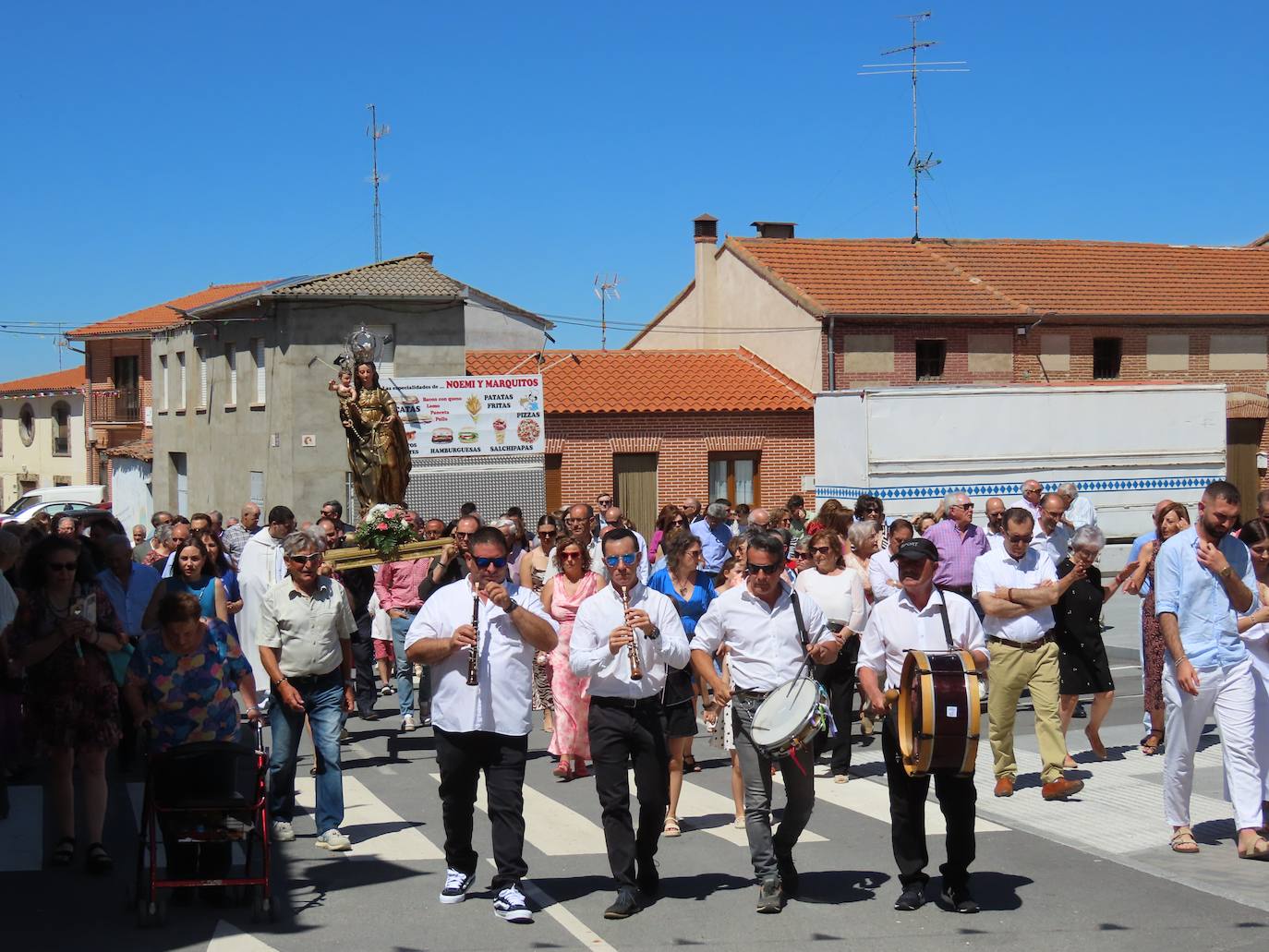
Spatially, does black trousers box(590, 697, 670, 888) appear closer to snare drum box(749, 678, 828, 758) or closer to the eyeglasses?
snare drum box(749, 678, 828, 758)

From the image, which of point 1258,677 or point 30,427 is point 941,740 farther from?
point 30,427

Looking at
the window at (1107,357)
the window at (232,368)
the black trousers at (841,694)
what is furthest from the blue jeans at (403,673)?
the window at (1107,357)

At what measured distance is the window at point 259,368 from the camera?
32.9m

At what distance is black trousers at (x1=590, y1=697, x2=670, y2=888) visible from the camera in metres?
7.20

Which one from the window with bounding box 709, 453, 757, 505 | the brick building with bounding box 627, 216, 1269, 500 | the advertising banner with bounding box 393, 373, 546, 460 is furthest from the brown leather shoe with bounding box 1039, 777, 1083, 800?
the brick building with bounding box 627, 216, 1269, 500

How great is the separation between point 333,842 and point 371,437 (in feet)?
34.9

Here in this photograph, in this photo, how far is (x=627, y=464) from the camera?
3378 cm

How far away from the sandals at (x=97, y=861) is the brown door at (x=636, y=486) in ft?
84.5

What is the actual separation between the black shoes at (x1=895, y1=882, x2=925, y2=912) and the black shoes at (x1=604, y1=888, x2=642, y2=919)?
1.25 m

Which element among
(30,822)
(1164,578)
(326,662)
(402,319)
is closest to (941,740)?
(1164,578)

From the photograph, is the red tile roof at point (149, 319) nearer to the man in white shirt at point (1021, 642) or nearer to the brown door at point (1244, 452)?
the brown door at point (1244, 452)

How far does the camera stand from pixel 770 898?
7.20m

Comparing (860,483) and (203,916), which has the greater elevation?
(860,483)

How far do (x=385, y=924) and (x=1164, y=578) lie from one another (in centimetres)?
449
